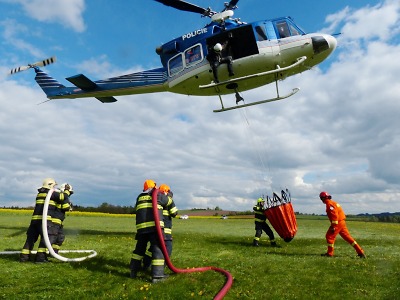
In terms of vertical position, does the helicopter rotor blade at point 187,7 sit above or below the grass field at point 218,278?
above

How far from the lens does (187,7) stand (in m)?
16.8

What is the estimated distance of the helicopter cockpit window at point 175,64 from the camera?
56.9 feet

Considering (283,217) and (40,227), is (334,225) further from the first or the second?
(40,227)

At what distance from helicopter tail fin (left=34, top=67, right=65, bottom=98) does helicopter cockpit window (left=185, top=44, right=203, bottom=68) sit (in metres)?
9.77

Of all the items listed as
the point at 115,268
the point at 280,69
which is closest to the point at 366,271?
the point at 115,268

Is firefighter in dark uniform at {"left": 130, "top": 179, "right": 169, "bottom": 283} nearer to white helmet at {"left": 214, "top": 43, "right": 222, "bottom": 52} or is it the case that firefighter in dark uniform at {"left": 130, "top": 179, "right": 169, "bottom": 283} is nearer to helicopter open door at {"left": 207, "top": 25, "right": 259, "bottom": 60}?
white helmet at {"left": 214, "top": 43, "right": 222, "bottom": 52}

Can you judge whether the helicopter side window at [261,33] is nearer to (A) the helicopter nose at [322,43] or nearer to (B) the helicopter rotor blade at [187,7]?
(A) the helicopter nose at [322,43]

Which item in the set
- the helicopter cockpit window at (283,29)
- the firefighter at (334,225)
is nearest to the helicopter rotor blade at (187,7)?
the helicopter cockpit window at (283,29)

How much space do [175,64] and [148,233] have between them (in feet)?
35.9

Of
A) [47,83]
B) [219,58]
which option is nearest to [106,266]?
[219,58]

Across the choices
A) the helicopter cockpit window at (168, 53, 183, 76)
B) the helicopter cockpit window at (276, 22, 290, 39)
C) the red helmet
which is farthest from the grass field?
the helicopter cockpit window at (276, 22, 290, 39)

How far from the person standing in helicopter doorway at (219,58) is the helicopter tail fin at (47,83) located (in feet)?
37.3

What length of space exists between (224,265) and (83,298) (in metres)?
4.26

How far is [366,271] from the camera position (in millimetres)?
9430
